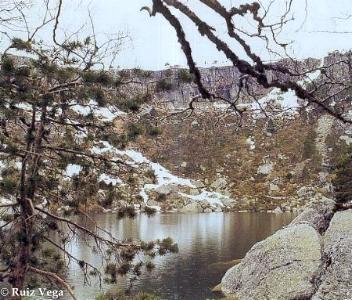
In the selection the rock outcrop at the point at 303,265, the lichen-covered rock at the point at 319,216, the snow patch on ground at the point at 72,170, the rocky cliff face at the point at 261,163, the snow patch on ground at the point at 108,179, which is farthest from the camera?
the rocky cliff face at the point at 261,163

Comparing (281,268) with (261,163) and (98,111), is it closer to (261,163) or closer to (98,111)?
(98,111)

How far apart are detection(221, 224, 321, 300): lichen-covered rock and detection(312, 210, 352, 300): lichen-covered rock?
50 cm

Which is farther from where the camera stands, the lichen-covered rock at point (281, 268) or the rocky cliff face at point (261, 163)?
the rocky cliff face at point (261, 163)

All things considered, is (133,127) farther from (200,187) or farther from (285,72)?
(200,187)

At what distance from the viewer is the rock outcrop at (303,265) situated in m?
18.5

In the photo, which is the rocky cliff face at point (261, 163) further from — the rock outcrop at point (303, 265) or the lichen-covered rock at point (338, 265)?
the lichen-covered rock at point (338, 265)

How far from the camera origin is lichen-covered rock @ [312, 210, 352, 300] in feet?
58.4

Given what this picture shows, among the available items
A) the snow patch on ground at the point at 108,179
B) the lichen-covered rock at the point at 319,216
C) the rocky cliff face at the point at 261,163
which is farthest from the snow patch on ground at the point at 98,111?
the rocky cliff face at the point at 261,163

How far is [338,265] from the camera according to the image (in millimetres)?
18609

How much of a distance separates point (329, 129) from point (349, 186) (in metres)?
107

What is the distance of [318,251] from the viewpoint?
20.3 metres

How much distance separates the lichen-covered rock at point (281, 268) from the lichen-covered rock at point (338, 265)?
0.50 meters

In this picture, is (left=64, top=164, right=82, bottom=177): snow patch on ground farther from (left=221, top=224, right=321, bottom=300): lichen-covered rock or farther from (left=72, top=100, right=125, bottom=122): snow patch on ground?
(left=221, top=224, right=321, bottom=300): lichen-covered rock

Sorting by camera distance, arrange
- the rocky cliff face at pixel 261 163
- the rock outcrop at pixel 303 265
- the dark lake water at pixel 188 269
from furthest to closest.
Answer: the rocky cliff face at pixel 261 163 → the dark lake water at pixel 188 269 → the rock outcrop at pixel 303 265
